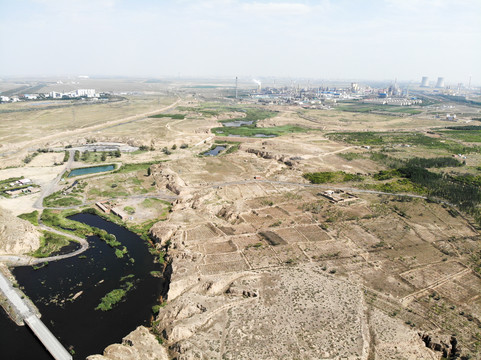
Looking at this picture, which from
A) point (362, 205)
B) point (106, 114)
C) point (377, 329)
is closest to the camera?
point (377, 329)

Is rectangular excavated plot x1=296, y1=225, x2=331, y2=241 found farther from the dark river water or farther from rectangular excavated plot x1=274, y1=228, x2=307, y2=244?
the dark river water

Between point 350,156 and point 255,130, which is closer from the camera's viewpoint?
point 350,156

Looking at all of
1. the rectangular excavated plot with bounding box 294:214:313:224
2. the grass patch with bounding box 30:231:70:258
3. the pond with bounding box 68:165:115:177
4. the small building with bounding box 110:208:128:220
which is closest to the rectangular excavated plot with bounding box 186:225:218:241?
the small building with bounding box 110:208:128:220

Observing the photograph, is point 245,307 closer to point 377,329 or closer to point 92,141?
point 377,329

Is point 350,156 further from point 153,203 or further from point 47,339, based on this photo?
point 47,339

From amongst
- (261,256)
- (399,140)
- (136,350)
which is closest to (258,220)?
(261,256)

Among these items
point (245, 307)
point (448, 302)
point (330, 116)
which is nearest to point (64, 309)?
point (245, 307)

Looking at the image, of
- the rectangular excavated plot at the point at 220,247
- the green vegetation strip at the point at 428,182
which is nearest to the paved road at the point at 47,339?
the rectangular excavated plot at the point at 220,247
